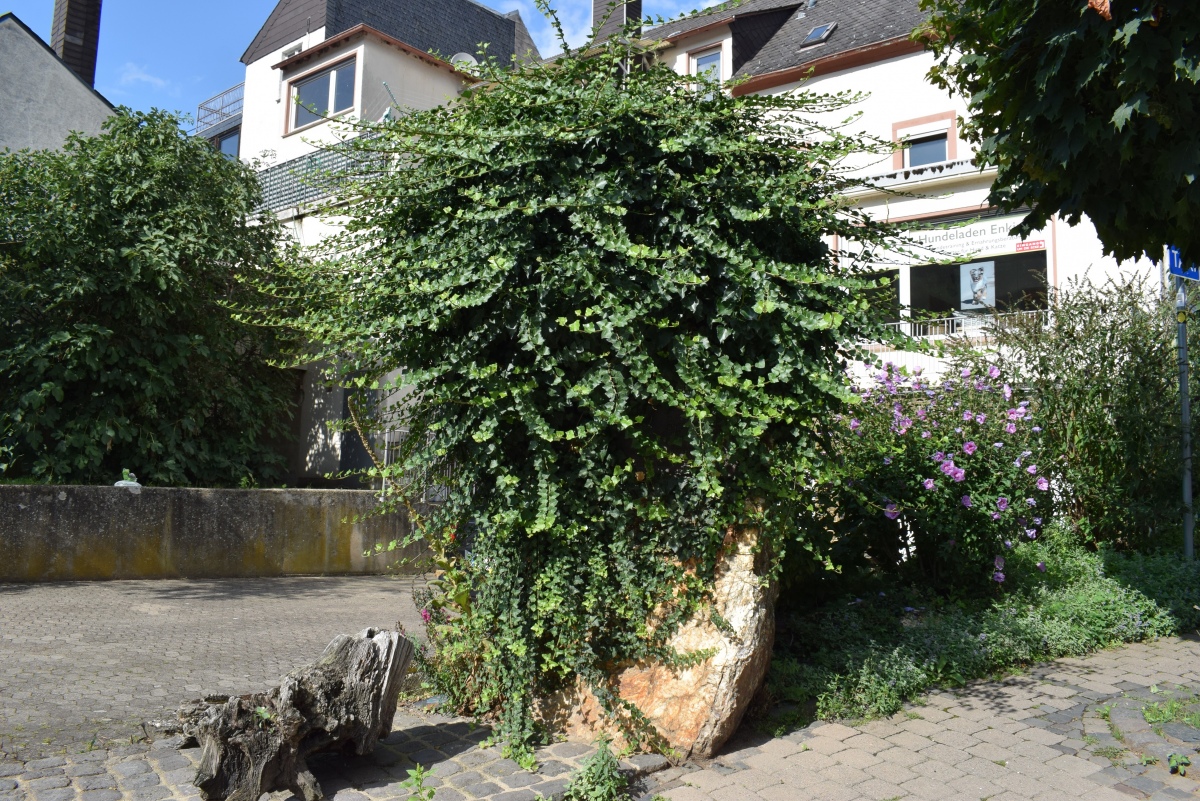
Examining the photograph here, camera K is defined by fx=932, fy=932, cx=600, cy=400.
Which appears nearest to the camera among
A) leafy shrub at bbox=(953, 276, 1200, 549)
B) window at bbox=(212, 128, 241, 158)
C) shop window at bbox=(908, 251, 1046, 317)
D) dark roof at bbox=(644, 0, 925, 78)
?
leafy shrub at bbox=(953, 276, 1200, 549)

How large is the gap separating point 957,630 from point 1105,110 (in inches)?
126

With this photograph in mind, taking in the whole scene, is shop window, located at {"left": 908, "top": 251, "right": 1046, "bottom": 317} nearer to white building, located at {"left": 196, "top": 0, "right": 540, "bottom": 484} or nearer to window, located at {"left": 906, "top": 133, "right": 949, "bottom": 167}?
window, located at {"left": 906, "top": 133, "right": 949, "bottom": 167}

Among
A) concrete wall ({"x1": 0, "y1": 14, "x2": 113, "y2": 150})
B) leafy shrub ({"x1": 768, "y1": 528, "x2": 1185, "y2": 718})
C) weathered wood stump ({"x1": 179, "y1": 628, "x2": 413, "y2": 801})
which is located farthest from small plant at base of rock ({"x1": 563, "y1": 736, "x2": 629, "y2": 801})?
concrete wall ({"x1": 0, "y1": 14, "x2": 113, "y2": 150})

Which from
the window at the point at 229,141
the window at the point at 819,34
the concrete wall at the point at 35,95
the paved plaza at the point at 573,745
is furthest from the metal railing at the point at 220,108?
the paved plaza at the point at 573,745

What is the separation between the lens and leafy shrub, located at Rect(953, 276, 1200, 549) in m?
9.30

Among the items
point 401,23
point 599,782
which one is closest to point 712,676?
point 599,782

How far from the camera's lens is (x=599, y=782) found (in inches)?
155

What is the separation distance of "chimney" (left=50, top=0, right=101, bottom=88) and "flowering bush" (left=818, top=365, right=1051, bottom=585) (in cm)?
2317

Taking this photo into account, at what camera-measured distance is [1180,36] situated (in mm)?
4574

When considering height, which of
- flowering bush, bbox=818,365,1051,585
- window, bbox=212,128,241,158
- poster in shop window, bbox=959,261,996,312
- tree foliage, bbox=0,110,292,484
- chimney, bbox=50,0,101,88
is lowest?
flowering bush, bbox=818,365,1051,585

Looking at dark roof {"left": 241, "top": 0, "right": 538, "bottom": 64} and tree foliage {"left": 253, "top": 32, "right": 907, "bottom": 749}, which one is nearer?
tree foliage {"left": 253, "top": 32, "right": 907, "bottom": 749}

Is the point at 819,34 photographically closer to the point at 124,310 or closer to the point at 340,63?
the point at 340,63

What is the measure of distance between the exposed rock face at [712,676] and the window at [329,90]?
18.2 m

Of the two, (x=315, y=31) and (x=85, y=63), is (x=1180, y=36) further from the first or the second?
(x=85, y=63)
